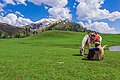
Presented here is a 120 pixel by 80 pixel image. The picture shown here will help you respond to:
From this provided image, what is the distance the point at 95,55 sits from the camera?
1014 inches

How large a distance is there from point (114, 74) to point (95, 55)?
8955mm

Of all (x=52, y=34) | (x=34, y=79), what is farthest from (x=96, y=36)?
(x=52, y=34)

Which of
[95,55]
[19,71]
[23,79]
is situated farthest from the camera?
[95,55]

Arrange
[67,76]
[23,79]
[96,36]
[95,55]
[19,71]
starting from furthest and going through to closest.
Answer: [96,36] → [95,55] → [19,71] → [67,76] → [23,79]

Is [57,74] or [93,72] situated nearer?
[57,74]

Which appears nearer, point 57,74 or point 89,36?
point 57,74

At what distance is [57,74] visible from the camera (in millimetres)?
16438

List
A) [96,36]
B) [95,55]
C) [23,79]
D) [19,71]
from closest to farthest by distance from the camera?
[23,79], [19,71], [95,55], [96,36]

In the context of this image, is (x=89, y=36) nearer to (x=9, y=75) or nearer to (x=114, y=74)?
(x=114, y=74)

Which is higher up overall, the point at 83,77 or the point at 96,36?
the point at 96,36

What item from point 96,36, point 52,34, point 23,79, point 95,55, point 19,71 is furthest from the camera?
point 52,34

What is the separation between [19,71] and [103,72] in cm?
627

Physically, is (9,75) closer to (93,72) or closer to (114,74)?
(93,72)

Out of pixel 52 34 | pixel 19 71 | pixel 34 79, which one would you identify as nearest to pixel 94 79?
pixel 34 79
